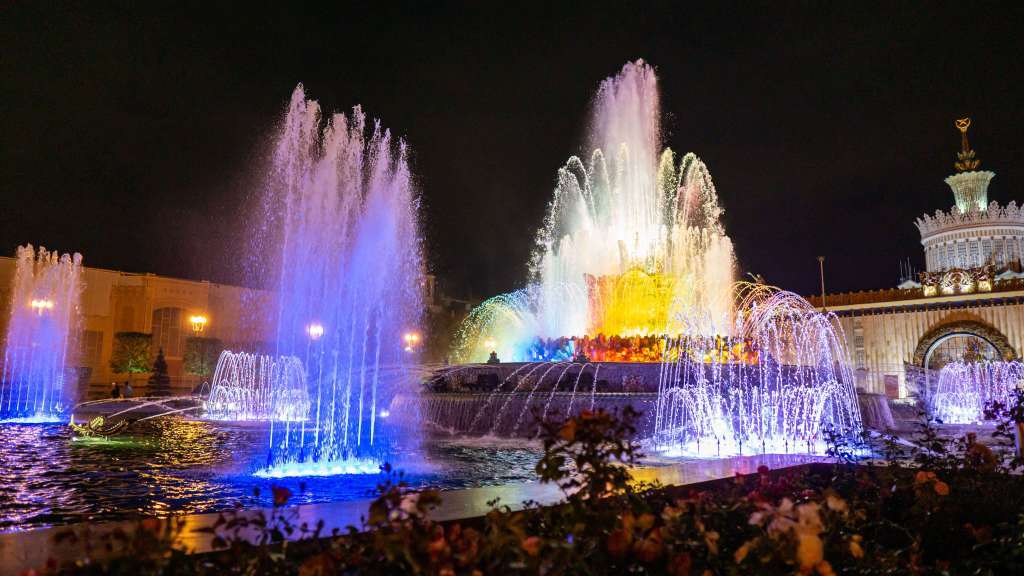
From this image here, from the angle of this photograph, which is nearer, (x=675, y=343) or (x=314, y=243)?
(x=314, y=243)

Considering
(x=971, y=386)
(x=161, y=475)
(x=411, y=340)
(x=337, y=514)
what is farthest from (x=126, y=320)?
(x=971, y=386)

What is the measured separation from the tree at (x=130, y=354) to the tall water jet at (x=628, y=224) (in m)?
22.9

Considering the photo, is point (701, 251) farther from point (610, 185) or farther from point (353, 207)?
point (353, 207)

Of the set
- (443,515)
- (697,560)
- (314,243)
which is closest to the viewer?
(697,560)

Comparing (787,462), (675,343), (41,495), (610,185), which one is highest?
(610,185)

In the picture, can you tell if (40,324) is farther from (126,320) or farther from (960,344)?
(960,344)

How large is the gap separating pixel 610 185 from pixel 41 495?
58.6 feet

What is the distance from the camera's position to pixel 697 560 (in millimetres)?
3201

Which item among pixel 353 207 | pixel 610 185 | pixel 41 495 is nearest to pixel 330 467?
pixel 41 495

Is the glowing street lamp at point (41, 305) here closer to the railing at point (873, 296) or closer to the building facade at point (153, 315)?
the building facade at point (153, 315)

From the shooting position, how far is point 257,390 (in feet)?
91.0

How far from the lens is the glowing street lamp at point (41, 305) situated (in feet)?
101

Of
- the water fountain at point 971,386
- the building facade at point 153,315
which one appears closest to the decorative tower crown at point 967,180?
the water fountain at point 971,386

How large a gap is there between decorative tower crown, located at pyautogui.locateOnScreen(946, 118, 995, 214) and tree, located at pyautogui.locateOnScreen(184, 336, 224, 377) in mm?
43516
